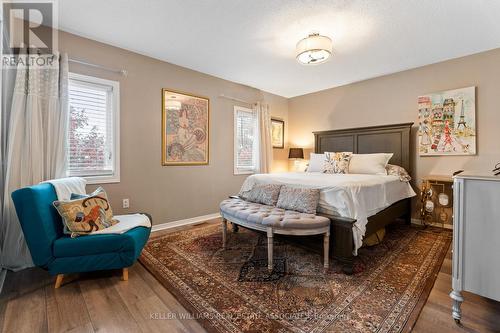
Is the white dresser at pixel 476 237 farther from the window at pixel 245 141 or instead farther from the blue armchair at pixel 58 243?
the window at pixel 245 141

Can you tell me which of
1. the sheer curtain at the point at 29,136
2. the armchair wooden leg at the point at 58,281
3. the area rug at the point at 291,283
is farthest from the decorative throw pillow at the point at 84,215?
the sheer curtain at the point at 29,136

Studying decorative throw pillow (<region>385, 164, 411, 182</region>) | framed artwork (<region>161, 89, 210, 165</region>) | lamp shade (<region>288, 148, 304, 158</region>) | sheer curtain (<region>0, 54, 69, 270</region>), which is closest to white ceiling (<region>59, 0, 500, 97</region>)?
framed artwork (<region>161, 89, 210, 165</region>)

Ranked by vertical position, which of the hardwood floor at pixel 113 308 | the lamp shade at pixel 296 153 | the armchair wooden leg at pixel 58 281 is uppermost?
the lamp shade at pixel 296 153

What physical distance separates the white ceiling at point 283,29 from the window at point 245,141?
1.05 meters

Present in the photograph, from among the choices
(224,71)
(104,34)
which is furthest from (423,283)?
(104,34)

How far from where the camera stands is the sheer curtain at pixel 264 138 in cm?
455

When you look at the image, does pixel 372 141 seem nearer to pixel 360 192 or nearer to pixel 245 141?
pixel 360 192

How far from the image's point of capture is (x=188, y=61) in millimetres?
3352

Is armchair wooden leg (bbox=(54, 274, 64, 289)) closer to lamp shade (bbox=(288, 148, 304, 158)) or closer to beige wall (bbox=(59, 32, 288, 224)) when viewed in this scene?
beige wall (bbox=(59, 32, 288, 224))

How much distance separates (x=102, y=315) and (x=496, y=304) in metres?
2.77

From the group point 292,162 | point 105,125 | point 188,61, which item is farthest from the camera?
point 292,162

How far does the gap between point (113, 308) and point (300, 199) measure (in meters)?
1.79

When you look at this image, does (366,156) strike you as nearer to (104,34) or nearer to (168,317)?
Answer: (168,317)

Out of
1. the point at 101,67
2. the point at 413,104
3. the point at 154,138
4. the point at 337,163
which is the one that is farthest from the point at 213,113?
the point at 413,104
